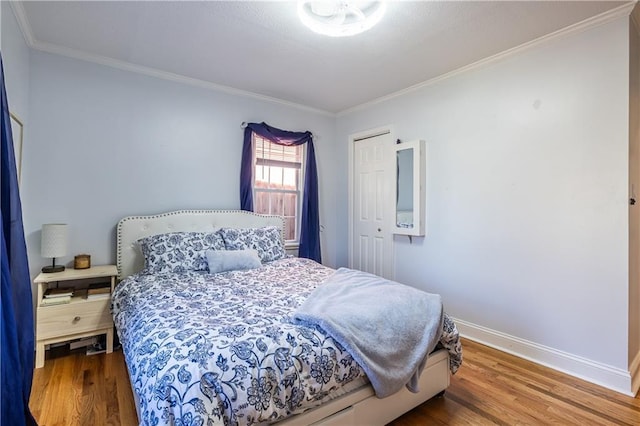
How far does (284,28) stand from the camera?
91.8 inches


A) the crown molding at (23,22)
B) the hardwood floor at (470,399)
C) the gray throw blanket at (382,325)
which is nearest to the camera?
the gray throw blanket at (382,325)

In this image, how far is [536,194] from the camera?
2.55 meters

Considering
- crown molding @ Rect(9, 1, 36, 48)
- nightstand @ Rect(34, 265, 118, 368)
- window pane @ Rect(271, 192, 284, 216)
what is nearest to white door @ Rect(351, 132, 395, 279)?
window pane @ Rect(271, 192, 284, 216)

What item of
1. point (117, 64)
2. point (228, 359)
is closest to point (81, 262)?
point (117, 64)

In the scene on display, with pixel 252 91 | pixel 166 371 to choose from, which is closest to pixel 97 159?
pixel 252 91

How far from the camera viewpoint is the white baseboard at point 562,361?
2133 millimetres

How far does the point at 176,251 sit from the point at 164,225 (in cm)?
44

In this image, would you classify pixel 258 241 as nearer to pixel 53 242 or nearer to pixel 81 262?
pixel 81 262

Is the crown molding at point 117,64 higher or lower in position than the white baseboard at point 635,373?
higher


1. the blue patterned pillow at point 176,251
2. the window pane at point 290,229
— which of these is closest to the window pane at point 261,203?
the window pane at point 290,229

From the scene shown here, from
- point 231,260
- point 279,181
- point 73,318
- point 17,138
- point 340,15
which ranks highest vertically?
point 340,15

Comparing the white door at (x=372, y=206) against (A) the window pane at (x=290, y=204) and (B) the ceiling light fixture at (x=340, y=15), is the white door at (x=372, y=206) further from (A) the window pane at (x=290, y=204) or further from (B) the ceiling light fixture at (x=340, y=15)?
(B) the ceiling light fixture at (x=340, y=15)

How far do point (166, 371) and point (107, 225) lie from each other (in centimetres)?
223

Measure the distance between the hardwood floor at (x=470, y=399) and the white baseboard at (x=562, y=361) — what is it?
7 cm
